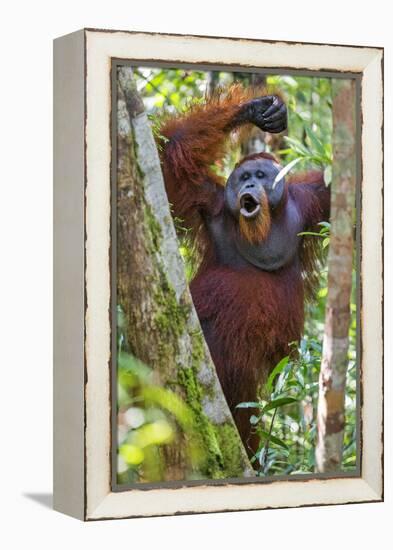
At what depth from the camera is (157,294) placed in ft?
16.2

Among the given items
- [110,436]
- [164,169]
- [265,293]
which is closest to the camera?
[110,436]

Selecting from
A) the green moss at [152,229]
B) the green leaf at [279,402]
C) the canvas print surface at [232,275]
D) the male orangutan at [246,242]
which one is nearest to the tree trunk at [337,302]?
the canvas print surface at [232,275]

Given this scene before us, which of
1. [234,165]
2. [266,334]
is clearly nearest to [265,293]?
[266,334]

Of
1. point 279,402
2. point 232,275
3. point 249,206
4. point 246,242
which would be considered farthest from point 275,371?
point 249,206

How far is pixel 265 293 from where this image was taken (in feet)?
18.1

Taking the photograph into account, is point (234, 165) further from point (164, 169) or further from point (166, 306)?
point (166, 306)

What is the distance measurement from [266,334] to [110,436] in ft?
3.36

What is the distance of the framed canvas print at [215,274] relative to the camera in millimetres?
4793

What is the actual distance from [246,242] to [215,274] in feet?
0.61

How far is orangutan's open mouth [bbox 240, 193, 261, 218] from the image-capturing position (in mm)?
5445

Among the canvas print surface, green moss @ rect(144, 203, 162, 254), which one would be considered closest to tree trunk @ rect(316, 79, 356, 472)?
the canvas print surface

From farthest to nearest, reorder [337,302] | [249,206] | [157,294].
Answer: [249,206] < [337,302] < [157,294]

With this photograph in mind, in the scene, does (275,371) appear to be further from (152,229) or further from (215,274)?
(152,229)

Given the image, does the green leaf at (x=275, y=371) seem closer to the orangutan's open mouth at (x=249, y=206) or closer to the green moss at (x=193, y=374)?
the green moss at (x=193, y=374)
